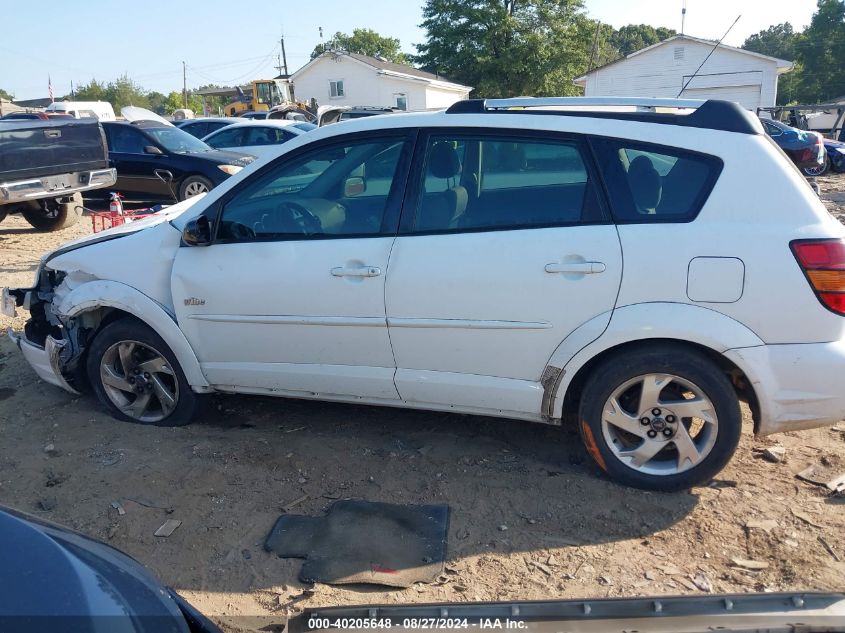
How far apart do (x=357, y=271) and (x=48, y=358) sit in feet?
7.46

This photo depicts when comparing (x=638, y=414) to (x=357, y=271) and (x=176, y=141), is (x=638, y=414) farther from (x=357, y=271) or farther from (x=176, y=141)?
(x=176, y=141)

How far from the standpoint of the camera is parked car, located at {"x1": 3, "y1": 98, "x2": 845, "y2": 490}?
10.8ft

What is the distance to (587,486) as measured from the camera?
3.72 m

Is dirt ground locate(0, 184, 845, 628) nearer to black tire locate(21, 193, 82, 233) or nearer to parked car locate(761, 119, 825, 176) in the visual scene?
black tire locate(21, 193, 82, 233)

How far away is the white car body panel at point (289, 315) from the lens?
3.80 metres

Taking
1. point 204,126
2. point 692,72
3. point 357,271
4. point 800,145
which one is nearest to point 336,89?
point 692,72

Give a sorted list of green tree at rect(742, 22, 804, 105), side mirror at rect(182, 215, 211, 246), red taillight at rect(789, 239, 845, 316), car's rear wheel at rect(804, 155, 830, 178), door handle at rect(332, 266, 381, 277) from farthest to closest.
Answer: green tree at rect(742, 22, 804, 105), car's rear wheel at rect(804, 155, 830, 178), side mirror at rect(182, 215, 211, 246), door handle at rect(332, 266, 381, 277), red taillight at rect(789, 239, 845, 316)

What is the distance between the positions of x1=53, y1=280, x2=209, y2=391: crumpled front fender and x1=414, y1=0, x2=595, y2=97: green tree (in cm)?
4151

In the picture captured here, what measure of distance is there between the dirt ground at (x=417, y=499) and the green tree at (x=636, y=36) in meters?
95.3

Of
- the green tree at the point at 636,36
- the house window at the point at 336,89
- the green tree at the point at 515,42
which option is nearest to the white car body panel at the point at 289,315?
the green tree at the point at 515,42

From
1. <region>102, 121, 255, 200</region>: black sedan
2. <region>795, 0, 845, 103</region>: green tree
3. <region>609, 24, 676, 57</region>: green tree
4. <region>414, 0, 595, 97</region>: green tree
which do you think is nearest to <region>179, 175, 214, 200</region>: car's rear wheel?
<region>102, 121, 255, 200</region>: black sedan

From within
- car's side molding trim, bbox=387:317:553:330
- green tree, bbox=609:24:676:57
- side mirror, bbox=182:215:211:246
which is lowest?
car's side molding trim, bbox=387:317:553:330

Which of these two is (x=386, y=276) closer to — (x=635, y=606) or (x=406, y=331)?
(x=406, y=331)

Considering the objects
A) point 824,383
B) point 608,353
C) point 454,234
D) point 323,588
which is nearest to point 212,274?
point 454,234
